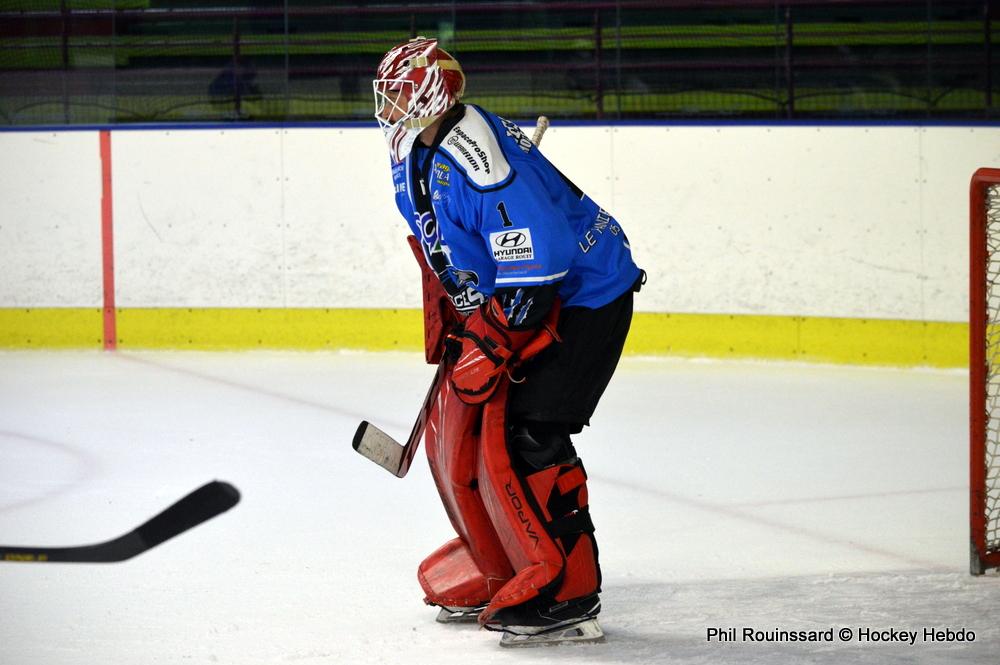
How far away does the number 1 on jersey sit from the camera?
8.25 feet

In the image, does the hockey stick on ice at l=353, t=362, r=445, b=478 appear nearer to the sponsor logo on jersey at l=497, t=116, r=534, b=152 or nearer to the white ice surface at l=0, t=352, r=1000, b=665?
the white ice surface at l=0, t=352, r=1000, b=665

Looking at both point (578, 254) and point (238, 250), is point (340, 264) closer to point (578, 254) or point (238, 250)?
point (238, 250)

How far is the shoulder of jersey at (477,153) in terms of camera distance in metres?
2.53

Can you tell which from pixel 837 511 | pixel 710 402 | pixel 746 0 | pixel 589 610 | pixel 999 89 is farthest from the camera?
pixel 746 0

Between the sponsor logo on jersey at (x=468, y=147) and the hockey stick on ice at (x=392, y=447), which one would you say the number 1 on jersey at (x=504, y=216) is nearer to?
the sponsor logo on jersey at (x=468, y=147)

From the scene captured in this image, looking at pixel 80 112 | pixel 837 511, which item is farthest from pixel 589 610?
pixel 80 112

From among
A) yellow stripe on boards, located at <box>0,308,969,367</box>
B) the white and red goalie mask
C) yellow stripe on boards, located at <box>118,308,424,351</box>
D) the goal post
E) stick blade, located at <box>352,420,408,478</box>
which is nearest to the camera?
the white and red goalie mask

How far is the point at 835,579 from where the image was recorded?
3.04 meters

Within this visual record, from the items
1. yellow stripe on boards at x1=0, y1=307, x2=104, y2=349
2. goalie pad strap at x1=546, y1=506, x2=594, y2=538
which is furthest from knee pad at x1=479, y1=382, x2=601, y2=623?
yellow stripe on boards at x1=0, y1=307, x2=104, y2=349

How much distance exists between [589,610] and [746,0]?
4.68m

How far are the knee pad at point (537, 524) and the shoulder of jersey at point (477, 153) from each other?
0.39m

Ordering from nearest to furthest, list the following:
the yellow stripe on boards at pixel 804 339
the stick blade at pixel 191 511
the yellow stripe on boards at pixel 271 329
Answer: the stick blade at pixel 191 511 → the yellow stripe on boards at pixel 804 339 → the yellow stripe on boards at pixel 271 329

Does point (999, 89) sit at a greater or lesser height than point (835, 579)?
greater

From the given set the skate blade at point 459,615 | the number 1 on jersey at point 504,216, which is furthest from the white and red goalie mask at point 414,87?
the skate blade at point 459,615
